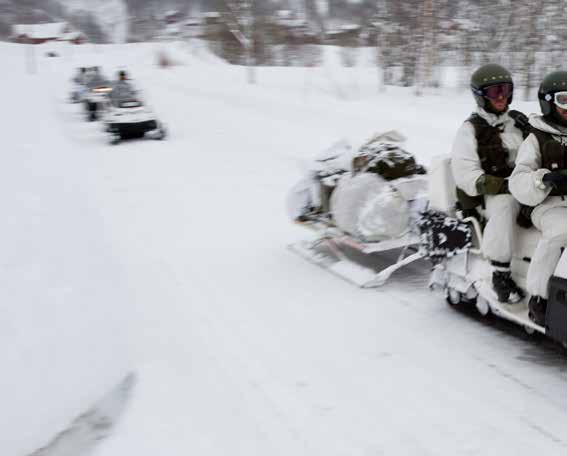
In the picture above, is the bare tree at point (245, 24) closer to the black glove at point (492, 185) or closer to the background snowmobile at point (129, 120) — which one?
the background snowmobile at point (129, 120)

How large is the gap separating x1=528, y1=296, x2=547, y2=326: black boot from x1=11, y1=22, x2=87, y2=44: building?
75055mm

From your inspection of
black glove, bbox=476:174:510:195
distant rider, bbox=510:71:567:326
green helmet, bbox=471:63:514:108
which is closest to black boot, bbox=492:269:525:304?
distant rider, bbox=510:71:567:326

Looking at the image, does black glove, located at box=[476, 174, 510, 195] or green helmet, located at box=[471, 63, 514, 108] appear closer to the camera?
black glove, located at box=[476, 174, 510, 195]

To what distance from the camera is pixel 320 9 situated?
180ft

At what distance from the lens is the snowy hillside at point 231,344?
3.57 meters

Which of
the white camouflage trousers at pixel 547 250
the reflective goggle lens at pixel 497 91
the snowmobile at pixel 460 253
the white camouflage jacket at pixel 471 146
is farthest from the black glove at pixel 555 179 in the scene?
the reflective goggle lens at pixel 497 91

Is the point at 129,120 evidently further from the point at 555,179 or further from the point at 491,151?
the point at 555,179

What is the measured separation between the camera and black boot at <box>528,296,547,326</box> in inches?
156

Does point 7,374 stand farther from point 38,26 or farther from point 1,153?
point 38,26

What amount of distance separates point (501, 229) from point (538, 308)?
59 cm

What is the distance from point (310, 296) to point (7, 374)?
272 centimetres

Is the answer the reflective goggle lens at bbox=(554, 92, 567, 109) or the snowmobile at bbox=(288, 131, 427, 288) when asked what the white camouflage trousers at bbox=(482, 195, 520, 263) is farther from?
the snowmobile at bbox=(288, 131, 427, 288)

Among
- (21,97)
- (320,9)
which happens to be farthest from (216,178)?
(320,9)

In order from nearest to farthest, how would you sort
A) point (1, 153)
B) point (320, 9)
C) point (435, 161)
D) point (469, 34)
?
point (435, 161)
point (1, 153)
point (469, 34)
point (320, 9)
